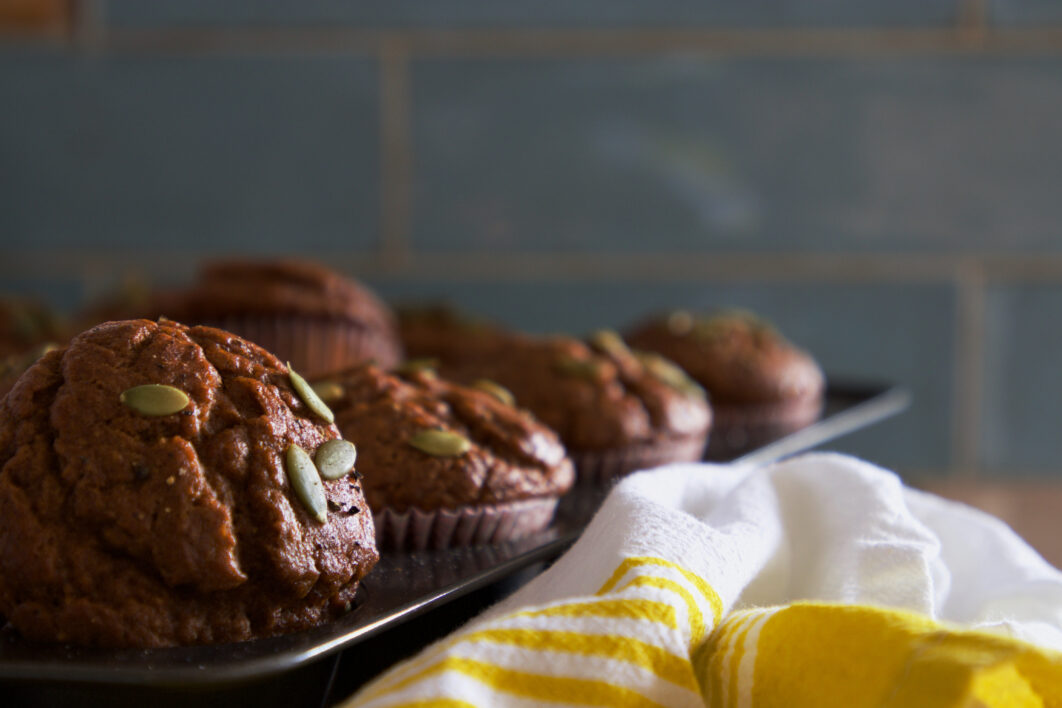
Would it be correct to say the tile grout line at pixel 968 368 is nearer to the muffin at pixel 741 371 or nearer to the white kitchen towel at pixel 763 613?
the muffin at pixel 741 371

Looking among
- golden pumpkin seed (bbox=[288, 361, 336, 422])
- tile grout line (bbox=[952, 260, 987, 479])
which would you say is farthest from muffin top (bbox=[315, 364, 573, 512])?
tile grout line (bbox=[952, 260, 987, 479])

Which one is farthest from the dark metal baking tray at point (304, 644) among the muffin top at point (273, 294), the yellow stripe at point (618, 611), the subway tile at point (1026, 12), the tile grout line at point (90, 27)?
the tile grout line at point (90, 27)

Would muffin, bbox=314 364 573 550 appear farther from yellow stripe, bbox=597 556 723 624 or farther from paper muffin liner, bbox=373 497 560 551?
yellow stripe, bbox=597 556 723 624

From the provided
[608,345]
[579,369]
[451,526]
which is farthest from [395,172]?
[451,526]

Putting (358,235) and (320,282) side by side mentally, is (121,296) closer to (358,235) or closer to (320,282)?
(320,282)

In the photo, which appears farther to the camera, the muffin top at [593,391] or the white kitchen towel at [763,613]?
the muffin top at [593,391]

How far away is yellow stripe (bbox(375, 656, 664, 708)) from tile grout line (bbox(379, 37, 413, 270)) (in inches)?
95.3

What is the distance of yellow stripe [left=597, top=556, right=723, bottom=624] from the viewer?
3.31 ft

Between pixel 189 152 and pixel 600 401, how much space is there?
74.2 inches

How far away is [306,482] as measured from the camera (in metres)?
0.96

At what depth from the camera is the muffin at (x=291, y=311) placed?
6.82 ft

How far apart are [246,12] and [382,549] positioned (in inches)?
86.7

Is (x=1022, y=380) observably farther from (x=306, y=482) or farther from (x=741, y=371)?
(x=306, y=482)

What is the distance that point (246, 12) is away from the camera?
313 cm
